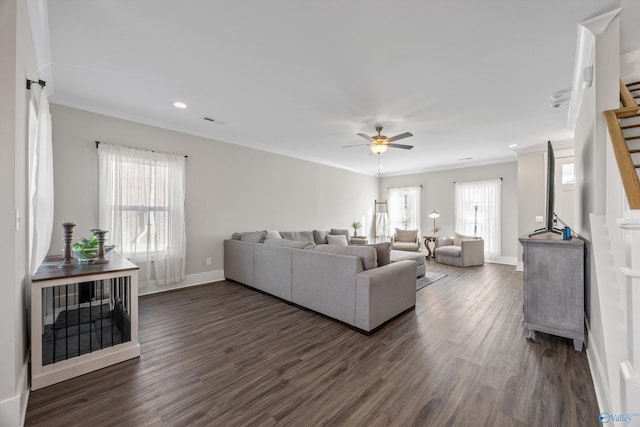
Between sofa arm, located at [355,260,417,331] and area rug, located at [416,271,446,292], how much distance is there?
4.45 feet

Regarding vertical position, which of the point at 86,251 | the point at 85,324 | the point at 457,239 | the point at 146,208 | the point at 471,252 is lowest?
the point at 85,324

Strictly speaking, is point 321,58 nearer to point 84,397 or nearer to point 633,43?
point 633,43

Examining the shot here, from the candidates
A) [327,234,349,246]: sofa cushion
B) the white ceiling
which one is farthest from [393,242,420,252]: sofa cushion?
the white ceiling

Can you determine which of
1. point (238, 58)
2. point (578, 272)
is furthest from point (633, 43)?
point (238, 58)

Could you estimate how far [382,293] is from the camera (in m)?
2.81

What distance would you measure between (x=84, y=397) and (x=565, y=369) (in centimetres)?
366

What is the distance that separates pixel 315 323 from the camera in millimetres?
2967

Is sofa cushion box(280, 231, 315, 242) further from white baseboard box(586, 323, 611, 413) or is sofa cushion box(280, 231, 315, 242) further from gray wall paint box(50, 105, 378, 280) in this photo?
white baseboard box(586, 323, 611, 413)

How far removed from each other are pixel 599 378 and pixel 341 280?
2092 mm

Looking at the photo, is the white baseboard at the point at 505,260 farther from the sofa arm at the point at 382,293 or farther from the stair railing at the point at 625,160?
the stair railing at the point at 625,160

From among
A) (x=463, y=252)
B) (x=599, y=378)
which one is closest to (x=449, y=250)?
(x=463, y=252)

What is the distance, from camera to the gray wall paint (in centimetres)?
339

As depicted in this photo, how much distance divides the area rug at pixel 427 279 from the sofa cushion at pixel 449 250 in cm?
122

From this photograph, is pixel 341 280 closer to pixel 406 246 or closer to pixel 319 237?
pixel 319 237
